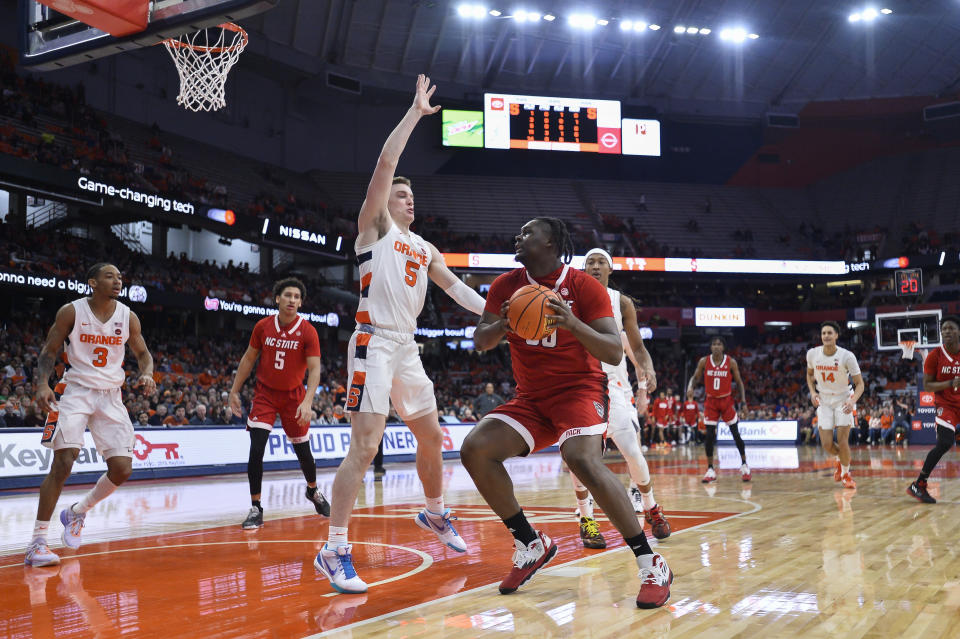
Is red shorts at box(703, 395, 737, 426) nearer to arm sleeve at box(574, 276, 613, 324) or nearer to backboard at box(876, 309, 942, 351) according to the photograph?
arm sleeve at box(574, 276, 613, 324)

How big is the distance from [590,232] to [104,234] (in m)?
22.1

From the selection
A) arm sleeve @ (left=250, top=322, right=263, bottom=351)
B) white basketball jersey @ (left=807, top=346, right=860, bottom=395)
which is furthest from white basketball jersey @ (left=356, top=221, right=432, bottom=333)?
white basketball jersey @ (left=807, top=346, right=860, bottom=395)

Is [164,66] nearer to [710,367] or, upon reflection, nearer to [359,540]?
[710,367]

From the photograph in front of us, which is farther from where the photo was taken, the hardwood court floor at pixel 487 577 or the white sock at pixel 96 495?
the white sock at pixel 96 495

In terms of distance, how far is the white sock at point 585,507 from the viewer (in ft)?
20.5

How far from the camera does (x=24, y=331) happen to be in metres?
22.8

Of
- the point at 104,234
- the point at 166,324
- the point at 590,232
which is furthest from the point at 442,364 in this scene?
the point at 104,234

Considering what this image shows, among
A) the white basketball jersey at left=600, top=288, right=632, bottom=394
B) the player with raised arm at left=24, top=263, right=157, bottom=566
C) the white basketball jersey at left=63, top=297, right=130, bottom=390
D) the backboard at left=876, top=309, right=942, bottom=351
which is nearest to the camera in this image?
the player with raised arm at left=24, top=263, right=157, bottom=566

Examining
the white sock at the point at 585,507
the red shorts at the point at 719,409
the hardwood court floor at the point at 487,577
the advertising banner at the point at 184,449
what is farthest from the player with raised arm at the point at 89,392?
the red shorts at the point at 719,409

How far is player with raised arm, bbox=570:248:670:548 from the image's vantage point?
6.40 metres

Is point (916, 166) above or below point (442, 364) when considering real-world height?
above

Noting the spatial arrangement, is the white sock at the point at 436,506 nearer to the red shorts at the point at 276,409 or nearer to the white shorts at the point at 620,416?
the white shorts at the point at 620,416

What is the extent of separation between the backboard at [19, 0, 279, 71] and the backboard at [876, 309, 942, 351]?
2541cm

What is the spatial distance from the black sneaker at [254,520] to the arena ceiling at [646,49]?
2790cm
